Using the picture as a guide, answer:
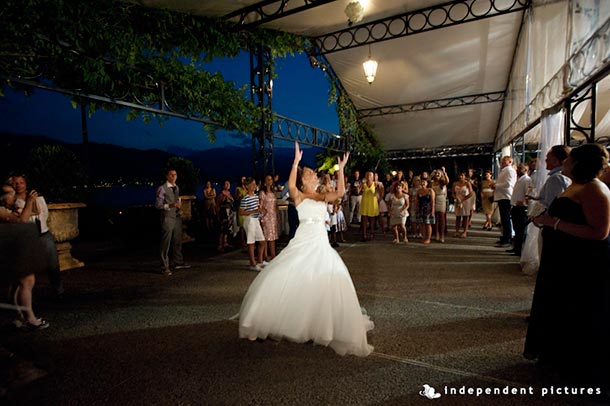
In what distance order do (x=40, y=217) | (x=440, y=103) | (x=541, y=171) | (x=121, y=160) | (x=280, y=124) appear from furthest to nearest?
(x=121, y=160), (x=440, y=103), (x=280, y=124), (x=541, y=171), (x=40, y=217)

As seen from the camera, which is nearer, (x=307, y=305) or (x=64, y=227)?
(x=307, y=305)

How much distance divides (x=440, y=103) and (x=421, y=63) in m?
3.71

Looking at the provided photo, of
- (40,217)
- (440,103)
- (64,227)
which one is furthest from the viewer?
(440,103)

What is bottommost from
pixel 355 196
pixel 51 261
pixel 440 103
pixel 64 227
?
pixel 51 261

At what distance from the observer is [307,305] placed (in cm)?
312

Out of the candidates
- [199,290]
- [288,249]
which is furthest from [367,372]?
[199,290]

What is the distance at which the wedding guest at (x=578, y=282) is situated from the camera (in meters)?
2.36

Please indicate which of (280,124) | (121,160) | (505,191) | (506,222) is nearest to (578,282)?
(505,191)

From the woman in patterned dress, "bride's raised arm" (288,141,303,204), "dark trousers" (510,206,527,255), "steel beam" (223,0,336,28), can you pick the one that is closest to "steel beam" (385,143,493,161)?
"dark trousers" (510,206,527,255)

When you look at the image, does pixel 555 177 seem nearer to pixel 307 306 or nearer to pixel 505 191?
pixel 307 306

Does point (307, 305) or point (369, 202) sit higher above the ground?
point (369, 202)

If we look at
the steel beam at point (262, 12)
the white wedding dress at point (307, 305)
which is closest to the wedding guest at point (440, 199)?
the steel beam at point (262, 12)

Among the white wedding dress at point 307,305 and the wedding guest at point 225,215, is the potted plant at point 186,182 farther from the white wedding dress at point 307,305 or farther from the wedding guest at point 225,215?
the white wedding dress at point 307,305

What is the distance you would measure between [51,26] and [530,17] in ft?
33.3
